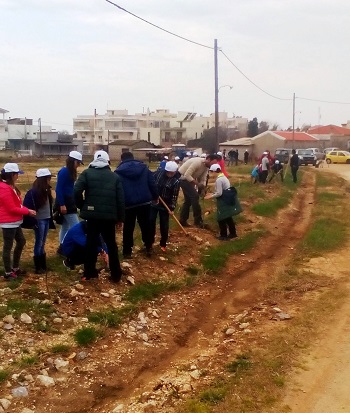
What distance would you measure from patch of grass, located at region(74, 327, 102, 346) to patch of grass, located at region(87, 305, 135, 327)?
237 mm

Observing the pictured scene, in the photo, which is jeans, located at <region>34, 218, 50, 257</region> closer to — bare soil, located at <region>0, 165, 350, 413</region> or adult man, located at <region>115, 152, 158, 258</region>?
bare soil, located at <region>0, 165, 350, 413</region>

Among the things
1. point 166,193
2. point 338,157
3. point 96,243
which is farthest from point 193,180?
point 338,157

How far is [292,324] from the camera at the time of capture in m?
7.04

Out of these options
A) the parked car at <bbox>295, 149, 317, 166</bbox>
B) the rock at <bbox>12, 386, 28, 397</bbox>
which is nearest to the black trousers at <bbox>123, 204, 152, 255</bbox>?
the rock at <bbox>12, 386, 28, 397</bbox>

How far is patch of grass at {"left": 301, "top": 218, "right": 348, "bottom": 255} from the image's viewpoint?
38.6ft

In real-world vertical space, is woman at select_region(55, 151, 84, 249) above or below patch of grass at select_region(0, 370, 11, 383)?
above

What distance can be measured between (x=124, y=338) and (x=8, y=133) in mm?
95281

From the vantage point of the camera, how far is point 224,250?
10.8 m

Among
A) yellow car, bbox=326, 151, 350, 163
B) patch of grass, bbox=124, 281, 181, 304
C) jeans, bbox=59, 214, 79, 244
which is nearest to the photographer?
patch of grass, bbox=124, 281, 181, 304

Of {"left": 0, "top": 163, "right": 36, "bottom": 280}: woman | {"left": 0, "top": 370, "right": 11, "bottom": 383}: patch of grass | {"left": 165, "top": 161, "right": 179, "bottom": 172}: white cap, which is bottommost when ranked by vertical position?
{"left": 0, "top": 370, "right": 11, "bottom": 383}: patch of grass

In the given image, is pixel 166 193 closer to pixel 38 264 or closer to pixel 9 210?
pixel 38 264

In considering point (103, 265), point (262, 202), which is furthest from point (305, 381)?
point (262, 202)

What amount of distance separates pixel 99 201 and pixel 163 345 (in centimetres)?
206

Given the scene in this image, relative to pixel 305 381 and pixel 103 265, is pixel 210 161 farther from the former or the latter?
pixel 305 381
